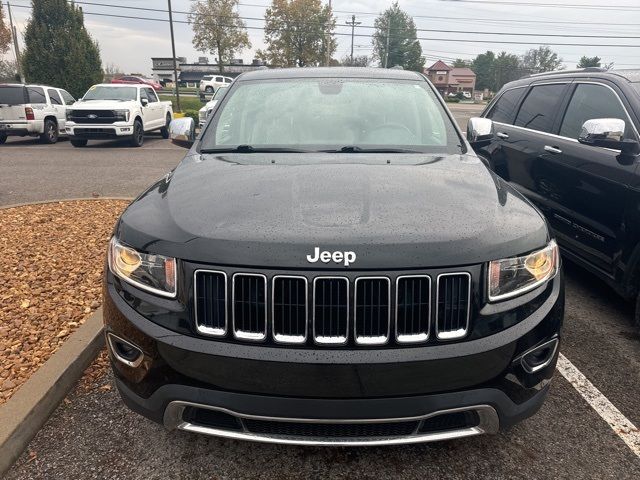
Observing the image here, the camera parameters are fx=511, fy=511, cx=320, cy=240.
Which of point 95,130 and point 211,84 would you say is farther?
point 211,84

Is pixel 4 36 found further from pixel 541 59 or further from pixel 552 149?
pixel 541 59

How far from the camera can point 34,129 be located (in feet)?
50.8

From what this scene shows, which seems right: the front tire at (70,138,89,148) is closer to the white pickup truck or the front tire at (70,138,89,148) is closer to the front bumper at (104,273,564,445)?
the white pickup truck

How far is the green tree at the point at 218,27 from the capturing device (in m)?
51.8

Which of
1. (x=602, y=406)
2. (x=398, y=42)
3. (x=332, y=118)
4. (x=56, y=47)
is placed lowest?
(x=602, y=406)

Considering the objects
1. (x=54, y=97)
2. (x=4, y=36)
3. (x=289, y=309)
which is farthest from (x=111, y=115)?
(x=4, y=36)

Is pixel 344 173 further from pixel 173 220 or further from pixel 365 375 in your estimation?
pixel 365 375

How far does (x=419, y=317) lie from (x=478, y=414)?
0.46m

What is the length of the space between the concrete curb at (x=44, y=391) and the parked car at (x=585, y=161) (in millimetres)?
2837

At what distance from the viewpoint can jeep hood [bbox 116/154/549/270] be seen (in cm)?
194

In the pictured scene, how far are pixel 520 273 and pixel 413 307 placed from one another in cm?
50

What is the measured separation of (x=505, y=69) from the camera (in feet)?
328

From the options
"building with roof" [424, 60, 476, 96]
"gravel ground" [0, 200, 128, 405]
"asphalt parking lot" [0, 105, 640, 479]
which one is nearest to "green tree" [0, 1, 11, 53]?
"gravel ground" [0, 200, 128, 405]

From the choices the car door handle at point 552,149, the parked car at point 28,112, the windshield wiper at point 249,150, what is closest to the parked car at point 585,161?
the car door handle at point 552,149
